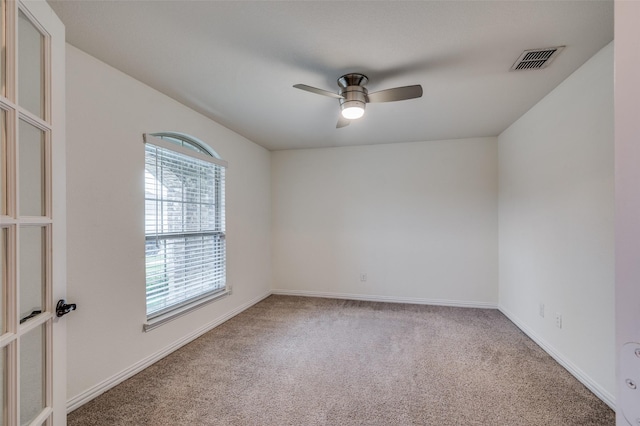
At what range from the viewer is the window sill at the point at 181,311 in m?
2.38

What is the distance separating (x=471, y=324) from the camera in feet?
10.6

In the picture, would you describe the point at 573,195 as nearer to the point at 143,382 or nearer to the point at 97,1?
the point at 97,1

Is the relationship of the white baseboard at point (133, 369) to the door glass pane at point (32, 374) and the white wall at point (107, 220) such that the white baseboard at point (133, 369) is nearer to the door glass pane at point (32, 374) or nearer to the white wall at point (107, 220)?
the white wall at point (107, 220)

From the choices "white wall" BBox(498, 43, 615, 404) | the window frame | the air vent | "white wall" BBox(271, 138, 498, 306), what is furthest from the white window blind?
"white wall" BBox(498, 43, 615, 404)

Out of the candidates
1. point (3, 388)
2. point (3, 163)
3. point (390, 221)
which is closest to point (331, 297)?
point (390, 221)

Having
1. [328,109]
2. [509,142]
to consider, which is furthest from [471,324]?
[328,109]

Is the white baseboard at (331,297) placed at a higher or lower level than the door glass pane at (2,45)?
lower

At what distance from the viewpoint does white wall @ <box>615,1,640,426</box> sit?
46 centimetres

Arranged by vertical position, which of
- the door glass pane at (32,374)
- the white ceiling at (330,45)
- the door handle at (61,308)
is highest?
the white ceiling at (330,45)

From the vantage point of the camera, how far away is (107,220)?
2.04 meters

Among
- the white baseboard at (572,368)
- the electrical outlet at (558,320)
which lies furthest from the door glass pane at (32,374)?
the electrical outlet at (558,320)

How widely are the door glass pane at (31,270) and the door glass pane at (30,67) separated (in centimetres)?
46

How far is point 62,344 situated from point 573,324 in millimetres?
3261

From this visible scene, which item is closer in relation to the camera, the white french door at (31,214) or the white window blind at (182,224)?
the white french door at (31,214)
